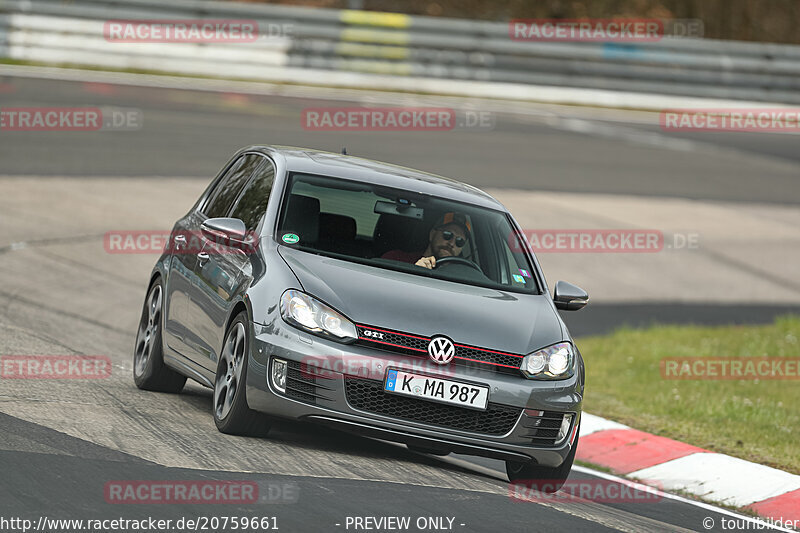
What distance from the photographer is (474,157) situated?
73.8ft

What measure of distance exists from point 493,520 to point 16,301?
7182mm

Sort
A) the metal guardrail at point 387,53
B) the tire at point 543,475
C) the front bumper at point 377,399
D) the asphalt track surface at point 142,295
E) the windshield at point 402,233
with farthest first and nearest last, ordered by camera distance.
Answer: the metal guardrail at point 387,53 → the windshield at point 402,233 → the tire at point 543,475 → the front bumper at point 377,399 → the asphalt track surface at point 142,295

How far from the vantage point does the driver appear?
810 cm

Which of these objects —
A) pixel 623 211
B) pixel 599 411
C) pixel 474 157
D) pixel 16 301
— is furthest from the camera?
pixel 474 157

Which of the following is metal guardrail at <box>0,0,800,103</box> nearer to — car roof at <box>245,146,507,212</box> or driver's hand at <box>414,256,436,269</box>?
car roof at <box>245,146,507,212</box>

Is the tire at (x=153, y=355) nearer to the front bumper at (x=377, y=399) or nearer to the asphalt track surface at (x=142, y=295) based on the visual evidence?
the asphalt track surface at (x=142, y=295)

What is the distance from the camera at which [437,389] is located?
707cm

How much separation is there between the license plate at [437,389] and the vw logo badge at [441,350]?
104 mm

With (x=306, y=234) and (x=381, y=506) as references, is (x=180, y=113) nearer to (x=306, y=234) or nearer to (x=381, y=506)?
(x=306, y=234)

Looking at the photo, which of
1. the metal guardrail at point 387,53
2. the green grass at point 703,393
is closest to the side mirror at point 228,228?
the green grass at point 703,393

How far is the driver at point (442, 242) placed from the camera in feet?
26.6

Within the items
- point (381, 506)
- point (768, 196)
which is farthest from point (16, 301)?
point (768, 196)

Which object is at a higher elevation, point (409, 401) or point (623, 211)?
point (409, 401)

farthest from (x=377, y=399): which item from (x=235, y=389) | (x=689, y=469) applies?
(x=689, y=469)
